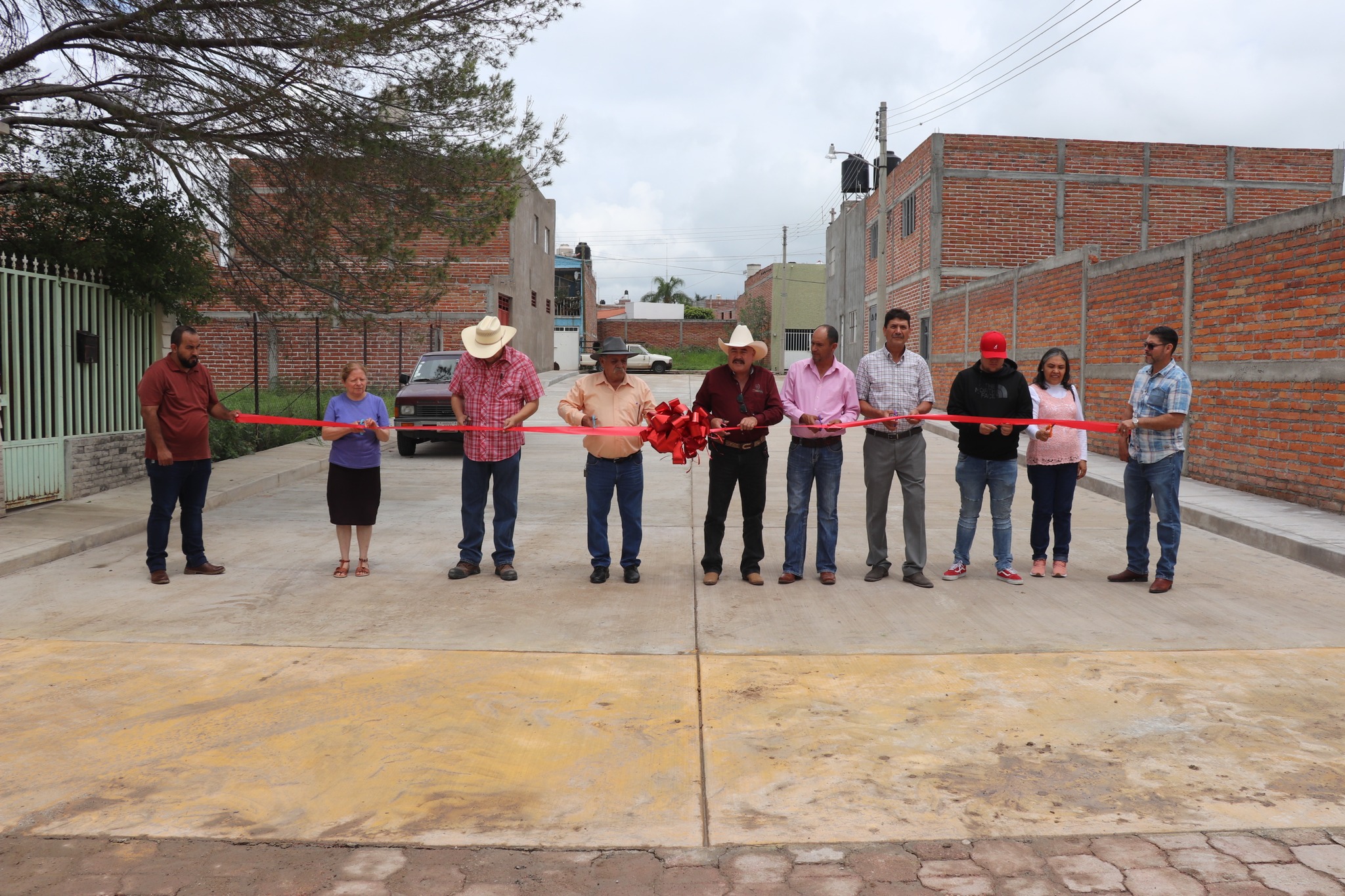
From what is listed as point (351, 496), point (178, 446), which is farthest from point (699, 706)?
point (178, 446)

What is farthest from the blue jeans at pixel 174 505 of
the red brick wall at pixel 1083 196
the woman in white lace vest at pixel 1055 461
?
the red brick wall at pixel 1083 196

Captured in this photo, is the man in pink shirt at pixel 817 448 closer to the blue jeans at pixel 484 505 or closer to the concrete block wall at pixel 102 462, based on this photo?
the blue jeans at pixel 484 505

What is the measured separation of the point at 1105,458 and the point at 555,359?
1600 inches

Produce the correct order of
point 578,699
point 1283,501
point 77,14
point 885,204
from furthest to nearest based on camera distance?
point 885,204, point 1283,501, point 77,14, point 578,699

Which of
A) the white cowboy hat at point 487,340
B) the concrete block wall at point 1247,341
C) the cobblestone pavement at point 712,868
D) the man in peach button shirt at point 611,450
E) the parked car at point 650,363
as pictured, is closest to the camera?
the cobblestone pavement at point 712,868

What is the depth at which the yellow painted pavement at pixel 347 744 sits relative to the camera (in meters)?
3.90

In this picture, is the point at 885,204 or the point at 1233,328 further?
the point at 885,204

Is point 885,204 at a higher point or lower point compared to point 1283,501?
higher

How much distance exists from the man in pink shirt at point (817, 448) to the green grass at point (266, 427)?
7.65 m

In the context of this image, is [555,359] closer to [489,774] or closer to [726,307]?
[489,774]

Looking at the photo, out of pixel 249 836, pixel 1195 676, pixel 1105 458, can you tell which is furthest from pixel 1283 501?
pixel 249 836

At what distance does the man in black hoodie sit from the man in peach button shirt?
236 cm

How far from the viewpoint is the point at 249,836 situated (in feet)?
12.4

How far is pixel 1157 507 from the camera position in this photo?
774cm
